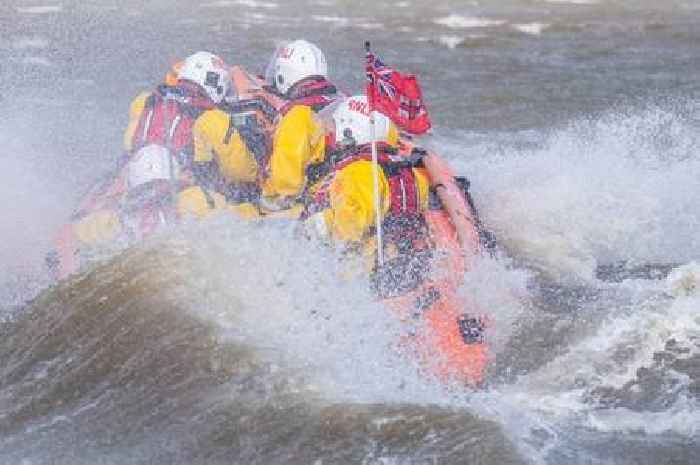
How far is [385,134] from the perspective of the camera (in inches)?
344

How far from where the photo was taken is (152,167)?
909 cm

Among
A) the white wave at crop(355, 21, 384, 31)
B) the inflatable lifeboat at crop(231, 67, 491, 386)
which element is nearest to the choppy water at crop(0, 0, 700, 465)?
the inflatable lifeboat at crop(231, 67, 491, 386)

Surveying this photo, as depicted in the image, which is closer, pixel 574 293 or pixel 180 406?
pixel 180 406

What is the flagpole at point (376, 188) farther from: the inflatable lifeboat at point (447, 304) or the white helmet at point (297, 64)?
the white helmet at point (297, 64)

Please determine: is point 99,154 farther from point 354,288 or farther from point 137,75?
point 354,288

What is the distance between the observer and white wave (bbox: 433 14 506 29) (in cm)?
1989

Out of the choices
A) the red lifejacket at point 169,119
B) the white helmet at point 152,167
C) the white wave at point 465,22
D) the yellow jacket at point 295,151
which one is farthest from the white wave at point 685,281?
the white wave at point 465,22

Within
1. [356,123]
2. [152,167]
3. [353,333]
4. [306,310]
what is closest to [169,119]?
[152,167]

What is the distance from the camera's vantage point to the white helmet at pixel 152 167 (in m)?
9.08

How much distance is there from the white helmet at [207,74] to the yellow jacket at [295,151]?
145 cm

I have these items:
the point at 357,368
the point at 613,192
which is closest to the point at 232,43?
the point at 613,192

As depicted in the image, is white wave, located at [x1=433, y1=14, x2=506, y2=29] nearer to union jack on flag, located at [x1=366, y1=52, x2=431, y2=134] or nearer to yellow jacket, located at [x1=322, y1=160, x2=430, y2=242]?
union jack on flag, located at [x1=366, y1=52, x2=431, y2=134]

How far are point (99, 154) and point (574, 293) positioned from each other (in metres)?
5.78

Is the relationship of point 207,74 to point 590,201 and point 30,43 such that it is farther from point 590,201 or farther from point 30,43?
point 30,43
